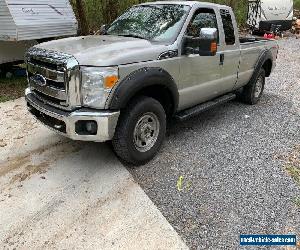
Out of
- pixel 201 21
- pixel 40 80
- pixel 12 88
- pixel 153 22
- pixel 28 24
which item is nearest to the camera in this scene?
pixel 40 80

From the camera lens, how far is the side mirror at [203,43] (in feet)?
15.1

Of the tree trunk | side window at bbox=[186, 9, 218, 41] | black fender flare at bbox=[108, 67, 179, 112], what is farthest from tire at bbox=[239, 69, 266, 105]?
the tree trunk

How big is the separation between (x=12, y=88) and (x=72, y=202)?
5.56 meters

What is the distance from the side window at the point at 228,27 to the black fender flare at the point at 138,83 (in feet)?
5.77

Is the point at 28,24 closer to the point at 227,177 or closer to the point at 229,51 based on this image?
the point at 229,51

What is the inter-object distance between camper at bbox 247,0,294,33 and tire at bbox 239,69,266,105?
10.2 m

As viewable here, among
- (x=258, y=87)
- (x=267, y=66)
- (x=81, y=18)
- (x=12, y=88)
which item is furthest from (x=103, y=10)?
(x=258, y=87)

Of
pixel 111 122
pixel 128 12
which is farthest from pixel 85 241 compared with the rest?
pixel 128 12

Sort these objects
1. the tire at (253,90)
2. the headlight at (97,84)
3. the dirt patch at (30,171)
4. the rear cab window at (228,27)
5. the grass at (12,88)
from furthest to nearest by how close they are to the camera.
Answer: the grass at (12,88), the tire at (253,90), the rear cab window at (228,27), the dirt patch at (30,171), the headlight at (97,84)

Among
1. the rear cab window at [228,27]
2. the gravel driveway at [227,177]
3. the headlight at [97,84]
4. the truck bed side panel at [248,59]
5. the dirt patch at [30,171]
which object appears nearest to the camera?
the gravel driveway at [227,177]

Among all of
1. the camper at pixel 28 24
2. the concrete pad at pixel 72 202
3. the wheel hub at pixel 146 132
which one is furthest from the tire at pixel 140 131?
the camper at pixel 28 24

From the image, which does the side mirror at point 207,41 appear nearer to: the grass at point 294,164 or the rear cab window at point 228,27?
the rear cab window at point 228,27

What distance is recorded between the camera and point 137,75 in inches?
169

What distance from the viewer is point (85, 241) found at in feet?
11.1
